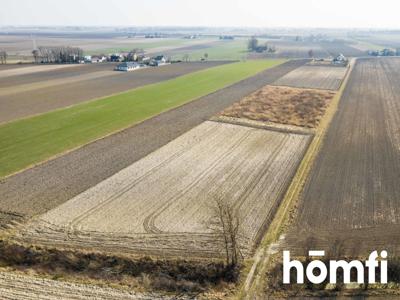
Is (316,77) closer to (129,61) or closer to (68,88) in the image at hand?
(68,88)

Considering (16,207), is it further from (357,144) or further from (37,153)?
(357,144)

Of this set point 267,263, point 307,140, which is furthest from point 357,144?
point 267,263

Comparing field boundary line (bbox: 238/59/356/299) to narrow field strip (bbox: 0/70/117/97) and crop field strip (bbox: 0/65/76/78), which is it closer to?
narrow field strip (bbox: 0/70/117/97)

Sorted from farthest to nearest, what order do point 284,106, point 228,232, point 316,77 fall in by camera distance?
point 316,77 → point 284,106 → point 228,232

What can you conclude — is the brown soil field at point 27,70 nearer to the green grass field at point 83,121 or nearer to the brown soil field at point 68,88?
the brown soil field at point 68,88

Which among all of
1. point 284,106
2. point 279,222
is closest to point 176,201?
point 279,222

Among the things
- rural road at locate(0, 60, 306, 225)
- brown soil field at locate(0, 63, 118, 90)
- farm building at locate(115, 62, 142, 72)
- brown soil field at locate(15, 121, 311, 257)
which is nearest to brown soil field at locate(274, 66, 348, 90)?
rural road at locate(0, 60, 306, 225)
